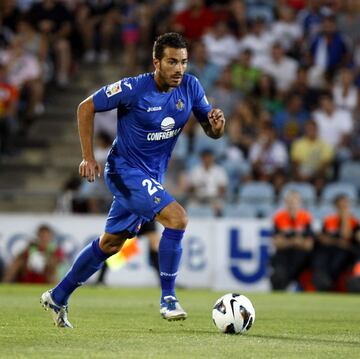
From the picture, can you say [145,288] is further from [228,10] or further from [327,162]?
[228,10]

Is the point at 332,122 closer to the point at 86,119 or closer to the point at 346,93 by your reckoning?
the point at 346,93

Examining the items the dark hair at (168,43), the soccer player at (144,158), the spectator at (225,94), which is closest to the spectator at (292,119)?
the spectator at (225,94)

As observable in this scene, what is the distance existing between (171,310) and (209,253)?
8.91 m

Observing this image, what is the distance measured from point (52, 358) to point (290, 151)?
13.3 metres

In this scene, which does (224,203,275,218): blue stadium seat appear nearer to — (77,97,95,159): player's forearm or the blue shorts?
the blue shorts

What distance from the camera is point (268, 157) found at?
63.1 ft

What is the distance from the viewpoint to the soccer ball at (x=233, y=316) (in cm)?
854

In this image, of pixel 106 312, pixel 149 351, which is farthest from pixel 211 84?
pixel 149 351

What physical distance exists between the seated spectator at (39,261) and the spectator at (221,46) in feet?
17.9

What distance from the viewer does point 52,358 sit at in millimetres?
6688

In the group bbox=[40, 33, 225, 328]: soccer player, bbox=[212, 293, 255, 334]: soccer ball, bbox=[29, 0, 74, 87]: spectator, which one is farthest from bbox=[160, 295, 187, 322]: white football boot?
bbox=[29, 0, 74, 87]: spectator

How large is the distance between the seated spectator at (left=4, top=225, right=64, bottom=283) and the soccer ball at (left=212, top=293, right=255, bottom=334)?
9.39 m

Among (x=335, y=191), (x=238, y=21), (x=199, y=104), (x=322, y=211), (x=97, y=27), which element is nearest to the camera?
(x=199, y=104)

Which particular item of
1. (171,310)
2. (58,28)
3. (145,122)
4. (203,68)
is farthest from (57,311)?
(58,28)
